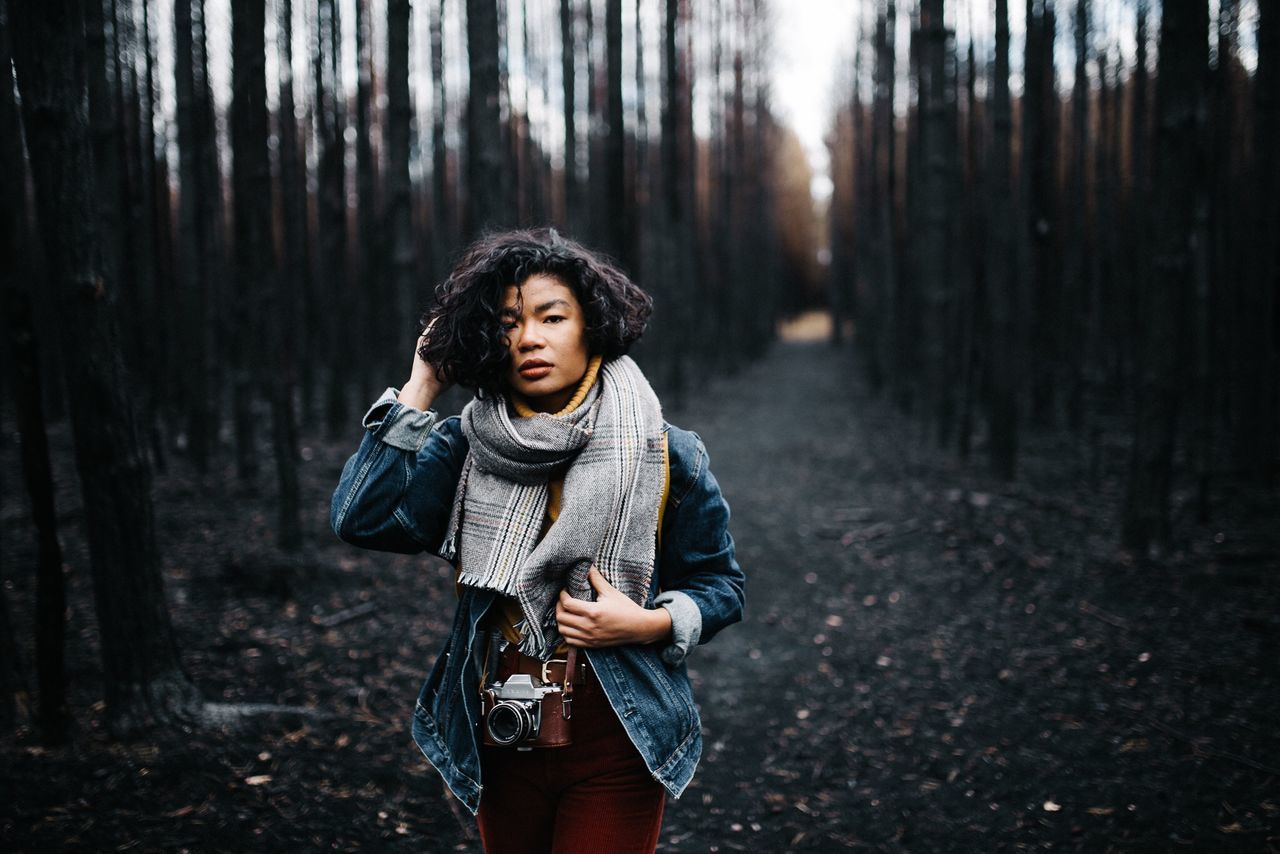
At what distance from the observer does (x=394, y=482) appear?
1643mm

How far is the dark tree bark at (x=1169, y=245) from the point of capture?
565 centimetres

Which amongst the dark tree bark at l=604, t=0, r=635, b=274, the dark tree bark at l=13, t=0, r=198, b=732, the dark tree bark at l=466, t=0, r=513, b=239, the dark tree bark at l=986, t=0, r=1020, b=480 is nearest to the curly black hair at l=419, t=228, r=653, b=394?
the dark tree bark at l=13, t=0, r=198, b=732

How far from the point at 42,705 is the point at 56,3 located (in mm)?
2531

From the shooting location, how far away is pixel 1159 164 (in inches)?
230

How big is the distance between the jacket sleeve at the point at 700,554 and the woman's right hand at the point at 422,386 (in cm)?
49

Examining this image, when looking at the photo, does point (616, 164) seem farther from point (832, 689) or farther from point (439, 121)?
point (439, 121)

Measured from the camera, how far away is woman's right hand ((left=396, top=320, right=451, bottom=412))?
171cm

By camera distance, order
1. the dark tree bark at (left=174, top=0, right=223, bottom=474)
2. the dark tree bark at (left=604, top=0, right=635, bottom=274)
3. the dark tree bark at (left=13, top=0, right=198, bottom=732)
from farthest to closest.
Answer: the dark tree bark at (left=174, top=0, right=223, bottom=474) < the dark tree bark at (left=604, top=0, right=635, bottom=274) < the dark tree bark at (left=13, top=0, right=198, bottom=732)

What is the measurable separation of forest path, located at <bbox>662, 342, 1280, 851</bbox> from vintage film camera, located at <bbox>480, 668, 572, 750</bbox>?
2044 millimetres

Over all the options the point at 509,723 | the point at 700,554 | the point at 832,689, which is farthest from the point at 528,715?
A: the point at 832,689

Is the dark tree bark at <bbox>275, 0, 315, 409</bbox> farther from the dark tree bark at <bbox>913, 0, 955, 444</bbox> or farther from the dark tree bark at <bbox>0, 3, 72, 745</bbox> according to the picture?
the dark tree bark at <bbox>913, 0, 955, 444</bbox>

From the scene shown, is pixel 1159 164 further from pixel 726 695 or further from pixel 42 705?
pixel 42 705

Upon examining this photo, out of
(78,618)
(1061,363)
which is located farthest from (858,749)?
(1061,363)

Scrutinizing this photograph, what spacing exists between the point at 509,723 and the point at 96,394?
7.95 feet
